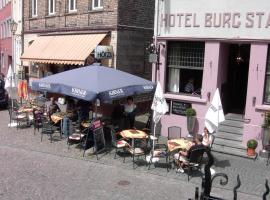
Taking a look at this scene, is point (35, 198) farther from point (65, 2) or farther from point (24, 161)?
point (65, 2)

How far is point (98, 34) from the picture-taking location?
17.6 m

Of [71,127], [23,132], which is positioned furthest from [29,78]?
[71,127]

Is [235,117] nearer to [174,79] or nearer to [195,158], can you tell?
[174,79]

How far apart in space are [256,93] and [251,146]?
1.75m

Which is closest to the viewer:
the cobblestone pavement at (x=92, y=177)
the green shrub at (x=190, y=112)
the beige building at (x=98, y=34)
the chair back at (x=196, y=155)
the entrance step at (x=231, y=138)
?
the cobblestone pavement at (x=92, y=177)

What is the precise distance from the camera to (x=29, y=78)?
82.9ft

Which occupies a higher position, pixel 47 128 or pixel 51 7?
pixel 51 7

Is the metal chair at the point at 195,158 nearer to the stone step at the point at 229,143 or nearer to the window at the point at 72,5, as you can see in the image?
the stone step at the point at 229,143

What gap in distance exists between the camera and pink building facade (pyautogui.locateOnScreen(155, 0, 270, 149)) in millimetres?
12617

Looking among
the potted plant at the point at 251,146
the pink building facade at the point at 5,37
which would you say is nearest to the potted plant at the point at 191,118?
the potted plant at the point at 251,146

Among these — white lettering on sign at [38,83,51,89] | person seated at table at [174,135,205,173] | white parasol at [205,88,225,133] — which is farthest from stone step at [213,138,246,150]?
white lettering on sign at [38,83,51,89]

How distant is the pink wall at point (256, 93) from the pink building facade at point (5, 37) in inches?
1115

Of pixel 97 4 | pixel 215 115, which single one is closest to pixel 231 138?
pixel 215 115

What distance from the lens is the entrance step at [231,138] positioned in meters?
12.8
